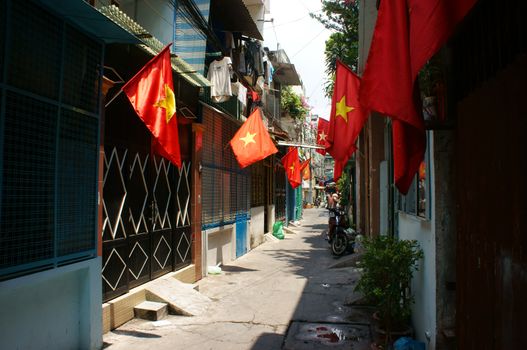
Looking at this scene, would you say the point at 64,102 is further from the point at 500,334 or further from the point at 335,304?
the point at 335,304

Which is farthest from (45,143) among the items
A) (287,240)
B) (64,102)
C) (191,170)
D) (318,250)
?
(287,240)

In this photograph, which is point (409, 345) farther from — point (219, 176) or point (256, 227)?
point (256, 227)

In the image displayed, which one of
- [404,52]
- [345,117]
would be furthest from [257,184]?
[404,52]

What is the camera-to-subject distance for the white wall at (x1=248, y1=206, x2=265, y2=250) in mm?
15103

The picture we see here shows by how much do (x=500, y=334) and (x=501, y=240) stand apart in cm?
53

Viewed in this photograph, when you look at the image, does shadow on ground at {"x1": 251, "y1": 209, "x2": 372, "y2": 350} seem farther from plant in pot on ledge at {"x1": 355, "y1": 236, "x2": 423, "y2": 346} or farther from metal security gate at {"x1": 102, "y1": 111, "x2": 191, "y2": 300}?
metal security gate at {"x1": 102, "y1": 111, "x2": 191, "y2": 300}

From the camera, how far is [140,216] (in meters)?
7.31

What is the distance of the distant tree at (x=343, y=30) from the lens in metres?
13.7

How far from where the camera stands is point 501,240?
2.47 meters

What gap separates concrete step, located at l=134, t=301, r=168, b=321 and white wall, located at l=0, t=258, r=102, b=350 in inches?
49.3

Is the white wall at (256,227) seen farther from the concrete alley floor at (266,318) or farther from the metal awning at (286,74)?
the metal awning at (286,74)

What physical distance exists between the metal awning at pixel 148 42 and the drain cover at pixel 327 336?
14.4ft

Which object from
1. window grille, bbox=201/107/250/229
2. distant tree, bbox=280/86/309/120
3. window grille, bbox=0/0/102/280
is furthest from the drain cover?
distant tree, bbox=280/86/309/120

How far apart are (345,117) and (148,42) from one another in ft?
10.7
